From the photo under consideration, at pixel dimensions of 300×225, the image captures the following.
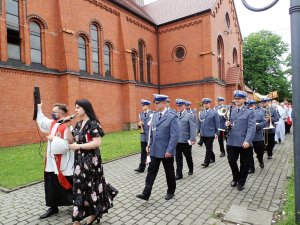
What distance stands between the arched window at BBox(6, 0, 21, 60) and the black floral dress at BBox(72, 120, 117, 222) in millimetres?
12151

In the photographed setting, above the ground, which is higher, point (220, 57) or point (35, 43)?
point (220, 57)

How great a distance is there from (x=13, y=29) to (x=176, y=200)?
13211 mm

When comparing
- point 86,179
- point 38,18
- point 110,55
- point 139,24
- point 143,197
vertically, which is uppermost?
point 139,24

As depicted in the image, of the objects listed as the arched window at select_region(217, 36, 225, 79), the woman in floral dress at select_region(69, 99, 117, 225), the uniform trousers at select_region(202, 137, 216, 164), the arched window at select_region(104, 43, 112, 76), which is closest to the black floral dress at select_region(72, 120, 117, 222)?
the woman in floral dress at select_region(69, 99, 117, 225)

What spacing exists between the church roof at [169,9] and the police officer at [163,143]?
18.6 m

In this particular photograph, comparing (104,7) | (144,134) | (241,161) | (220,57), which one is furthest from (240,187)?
(220,57)

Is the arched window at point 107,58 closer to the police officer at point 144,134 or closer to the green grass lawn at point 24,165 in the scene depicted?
the green grass lawn at point 24,165

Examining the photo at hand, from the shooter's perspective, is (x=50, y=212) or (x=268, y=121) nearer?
(x=50, y=212)

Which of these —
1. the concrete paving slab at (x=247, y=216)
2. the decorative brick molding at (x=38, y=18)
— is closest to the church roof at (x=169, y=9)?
the decorative brick molding at (x=38, y=18)

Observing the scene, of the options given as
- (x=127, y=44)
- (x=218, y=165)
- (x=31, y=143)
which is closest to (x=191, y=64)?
(x=127, y=44)

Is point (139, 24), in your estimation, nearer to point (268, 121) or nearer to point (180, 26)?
point (180, 26)

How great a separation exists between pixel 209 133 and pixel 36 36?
1195cm

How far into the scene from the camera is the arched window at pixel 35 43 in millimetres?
15133

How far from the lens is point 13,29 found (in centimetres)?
1409
